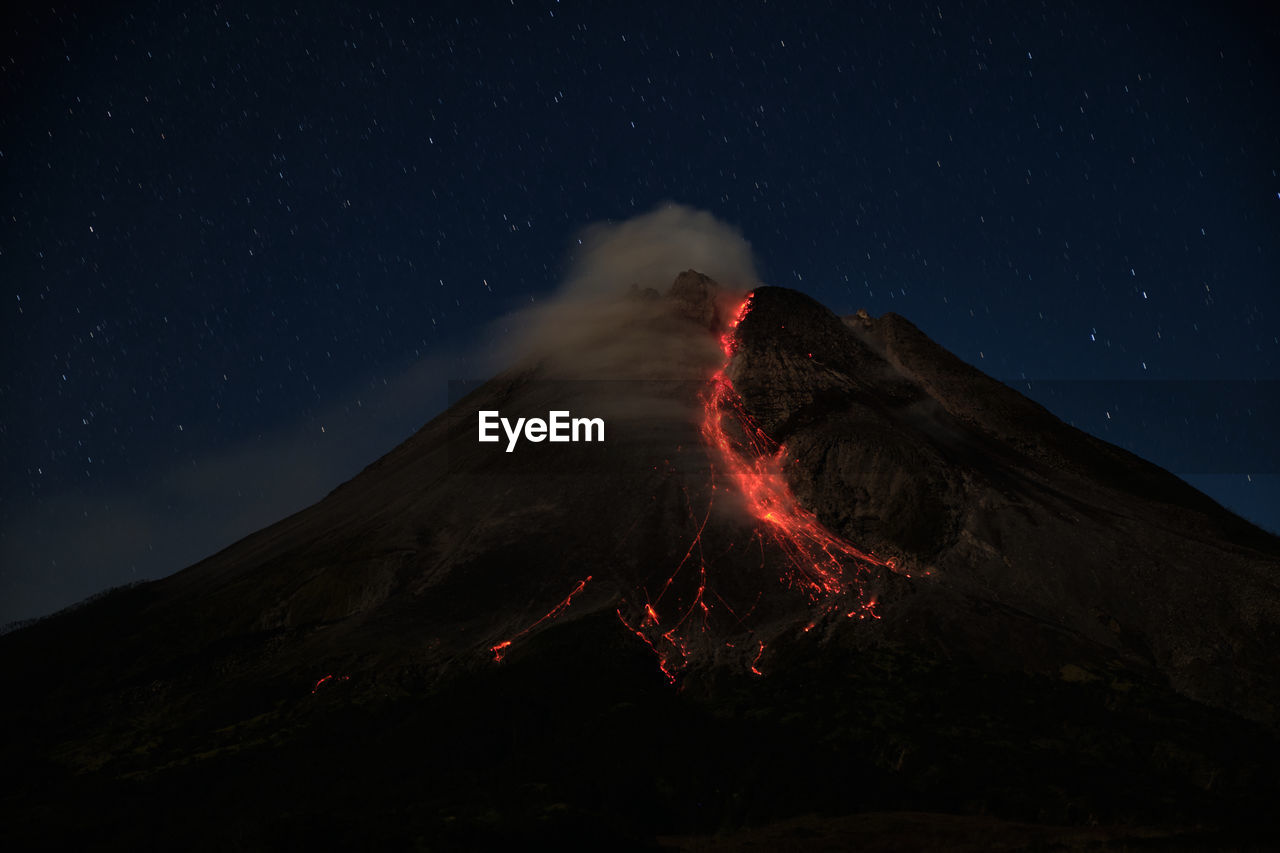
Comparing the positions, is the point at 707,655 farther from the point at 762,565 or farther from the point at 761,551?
the point at 761,551

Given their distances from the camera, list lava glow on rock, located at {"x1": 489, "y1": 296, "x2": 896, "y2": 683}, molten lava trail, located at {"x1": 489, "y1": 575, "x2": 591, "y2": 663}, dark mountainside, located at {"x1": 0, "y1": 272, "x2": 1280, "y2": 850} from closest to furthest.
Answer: dark mountainside, located at {"x1": 0, "y1": 272, "x2": 1280, "y2": 850} < molten lava trail, located at {"x1": 489, "y1": 575, "x2": 591, "y2": 663} < lava glow on rock, located at {"x1": 489, "y1": 296, "x2": 896, "y2": 683}

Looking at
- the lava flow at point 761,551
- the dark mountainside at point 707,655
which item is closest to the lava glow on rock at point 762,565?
the lava flow at point 761,551

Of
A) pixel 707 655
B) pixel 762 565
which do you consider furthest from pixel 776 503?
pixel 707 655

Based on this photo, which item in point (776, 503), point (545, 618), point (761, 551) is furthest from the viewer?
point (776, 503)

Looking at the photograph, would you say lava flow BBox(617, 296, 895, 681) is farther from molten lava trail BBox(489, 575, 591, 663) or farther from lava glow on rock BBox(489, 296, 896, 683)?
molten lava trail BBox(489, 575, 591, 663)

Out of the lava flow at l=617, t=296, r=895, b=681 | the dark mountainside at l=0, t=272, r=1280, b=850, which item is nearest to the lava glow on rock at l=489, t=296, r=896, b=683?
the lava flow at l=617, t=296, r=895, b=681

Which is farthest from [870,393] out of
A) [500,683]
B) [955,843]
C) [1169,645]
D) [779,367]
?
[955,843]

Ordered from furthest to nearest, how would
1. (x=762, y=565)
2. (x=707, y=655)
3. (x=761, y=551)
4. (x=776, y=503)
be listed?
(x=776, y=503) → (x=761, y=551) → (x=762, y=565) → (x=707, y=655)

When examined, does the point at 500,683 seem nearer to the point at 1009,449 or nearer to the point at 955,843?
the point at 955,843
